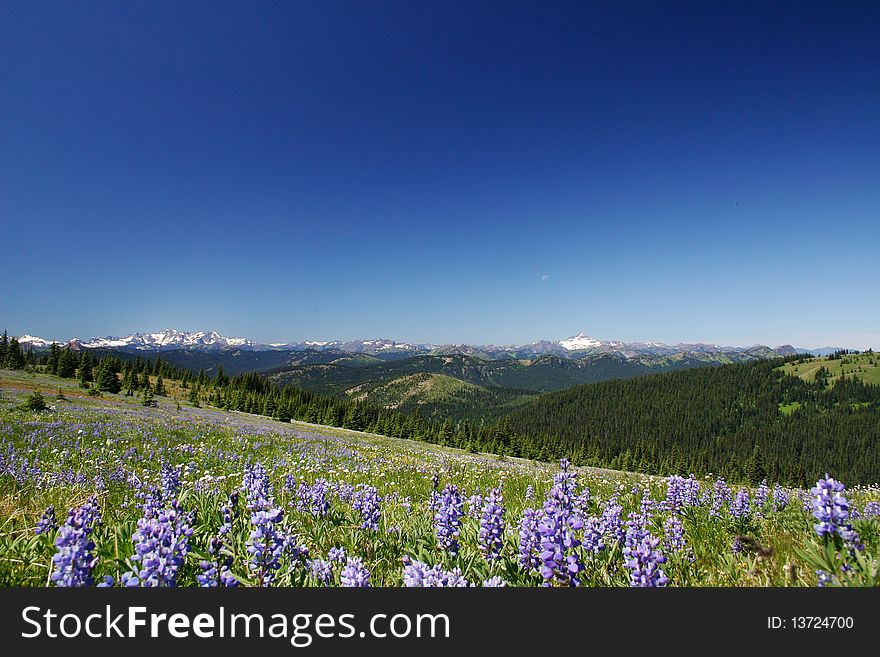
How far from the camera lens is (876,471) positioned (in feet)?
542

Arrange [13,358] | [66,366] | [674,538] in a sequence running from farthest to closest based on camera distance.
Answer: [13,358] < [66,366] < [674,538]

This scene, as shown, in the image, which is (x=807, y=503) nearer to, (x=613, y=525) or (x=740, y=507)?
(x=740, y=507)

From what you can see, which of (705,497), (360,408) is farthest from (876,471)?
(705,497)

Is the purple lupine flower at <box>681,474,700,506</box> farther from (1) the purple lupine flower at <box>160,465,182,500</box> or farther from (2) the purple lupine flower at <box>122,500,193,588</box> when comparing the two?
(1) the purple lupine flower at <box>160,465,182,500</box>

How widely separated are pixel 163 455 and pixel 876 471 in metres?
255

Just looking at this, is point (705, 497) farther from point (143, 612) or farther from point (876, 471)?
point (876, 471)

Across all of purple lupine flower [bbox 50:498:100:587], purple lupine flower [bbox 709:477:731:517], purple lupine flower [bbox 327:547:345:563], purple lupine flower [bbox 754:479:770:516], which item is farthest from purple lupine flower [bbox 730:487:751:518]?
purple lupine flower [bbox 50:498:100:587]

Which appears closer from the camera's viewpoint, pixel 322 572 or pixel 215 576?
pixel 215 576

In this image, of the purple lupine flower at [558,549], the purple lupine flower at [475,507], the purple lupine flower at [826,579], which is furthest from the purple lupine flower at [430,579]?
the purple lupine flower at [826,579]

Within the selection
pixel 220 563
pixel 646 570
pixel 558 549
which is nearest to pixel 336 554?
pixel 220 563

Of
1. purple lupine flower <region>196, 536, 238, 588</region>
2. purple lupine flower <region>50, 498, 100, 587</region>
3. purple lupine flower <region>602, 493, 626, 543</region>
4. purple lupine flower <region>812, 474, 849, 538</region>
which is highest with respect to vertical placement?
purple lupine flower <region>812, 474, 849, 538</region>

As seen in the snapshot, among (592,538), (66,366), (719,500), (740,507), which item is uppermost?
(592,538)

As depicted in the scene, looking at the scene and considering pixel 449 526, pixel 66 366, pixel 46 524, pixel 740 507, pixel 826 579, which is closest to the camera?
pixel 826 579

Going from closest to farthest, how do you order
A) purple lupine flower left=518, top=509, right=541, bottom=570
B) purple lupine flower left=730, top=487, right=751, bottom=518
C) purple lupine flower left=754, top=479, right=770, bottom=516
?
purple lupine flower left=518, top=509, right=541, bottom=570
purple lupine flower left=730, top=487, right=751, bottom=518
purple lupine flower left=754, top=479, right=770, bottom=516
